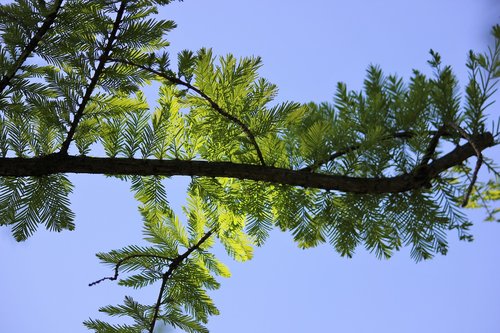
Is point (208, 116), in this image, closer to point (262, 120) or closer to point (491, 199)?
point (262, 120)

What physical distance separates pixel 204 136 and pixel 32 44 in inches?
18.9

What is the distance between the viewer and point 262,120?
1285 millimetres

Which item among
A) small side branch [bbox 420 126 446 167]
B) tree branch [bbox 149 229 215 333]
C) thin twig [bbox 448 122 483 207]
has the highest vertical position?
small side branch [bbox 420 126 446 167]

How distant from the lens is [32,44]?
1172 millimetres

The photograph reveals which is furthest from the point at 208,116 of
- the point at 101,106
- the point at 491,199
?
the point at 491,199

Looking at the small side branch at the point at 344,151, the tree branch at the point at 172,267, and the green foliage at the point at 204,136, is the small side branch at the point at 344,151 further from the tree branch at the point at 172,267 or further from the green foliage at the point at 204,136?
A: the tree branch at the point at 172,267

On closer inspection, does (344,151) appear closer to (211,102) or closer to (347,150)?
(347,150)

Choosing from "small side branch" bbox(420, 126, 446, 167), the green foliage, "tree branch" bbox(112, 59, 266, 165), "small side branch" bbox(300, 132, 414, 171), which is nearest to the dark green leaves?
the green foliage

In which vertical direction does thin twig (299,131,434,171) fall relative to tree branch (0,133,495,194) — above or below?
above

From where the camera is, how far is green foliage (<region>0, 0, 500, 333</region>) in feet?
3.76

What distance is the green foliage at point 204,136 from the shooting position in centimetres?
114

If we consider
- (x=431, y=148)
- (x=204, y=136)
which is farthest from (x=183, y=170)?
(x=431, y=148)

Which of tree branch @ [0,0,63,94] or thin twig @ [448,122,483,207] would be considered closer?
thin twig @ [448,122,483,207]

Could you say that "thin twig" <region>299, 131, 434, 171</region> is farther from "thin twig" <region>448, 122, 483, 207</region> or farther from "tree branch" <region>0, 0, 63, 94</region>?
"tree branch" <region>0, 0, 63, 94</region>
